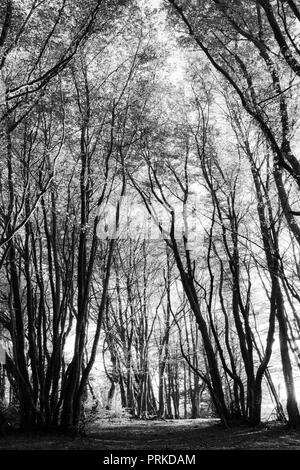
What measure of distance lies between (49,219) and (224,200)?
5803 millimetres

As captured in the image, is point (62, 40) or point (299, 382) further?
point (299, 382)

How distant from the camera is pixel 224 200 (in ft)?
41.0

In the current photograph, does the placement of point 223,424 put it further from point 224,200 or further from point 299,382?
point 299,382

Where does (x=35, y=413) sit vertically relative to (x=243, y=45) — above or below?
below

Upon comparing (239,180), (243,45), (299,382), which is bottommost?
(299,382)

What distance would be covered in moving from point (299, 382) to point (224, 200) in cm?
1611

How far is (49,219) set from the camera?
11.8m
